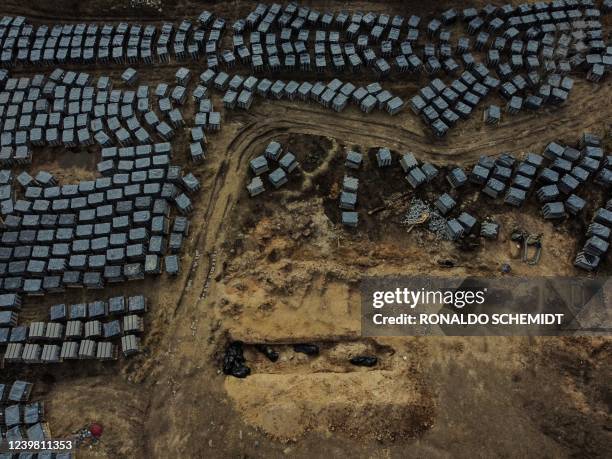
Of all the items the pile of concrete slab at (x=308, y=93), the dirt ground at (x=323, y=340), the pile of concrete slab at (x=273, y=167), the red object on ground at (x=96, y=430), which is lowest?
the red object on ground at (x=96, y=430)

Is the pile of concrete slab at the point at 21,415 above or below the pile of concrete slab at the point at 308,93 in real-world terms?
below

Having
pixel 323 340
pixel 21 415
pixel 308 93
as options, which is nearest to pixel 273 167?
pixel 308 93

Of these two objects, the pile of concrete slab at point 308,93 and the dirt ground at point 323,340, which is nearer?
the dirt ground at point 323,340

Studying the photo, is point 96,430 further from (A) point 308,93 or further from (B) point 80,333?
(A) point 308,93

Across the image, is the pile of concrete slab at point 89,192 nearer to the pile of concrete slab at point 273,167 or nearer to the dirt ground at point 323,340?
the dirt ground at point 323,340

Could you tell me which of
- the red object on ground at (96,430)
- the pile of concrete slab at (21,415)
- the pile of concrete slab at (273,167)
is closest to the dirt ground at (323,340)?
the red object on ground at (96,430)

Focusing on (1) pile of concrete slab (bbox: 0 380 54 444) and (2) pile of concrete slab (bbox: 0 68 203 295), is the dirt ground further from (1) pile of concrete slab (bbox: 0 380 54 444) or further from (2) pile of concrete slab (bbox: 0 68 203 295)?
(2) pile of concrete slab (bbox: 0 68 203 295)
